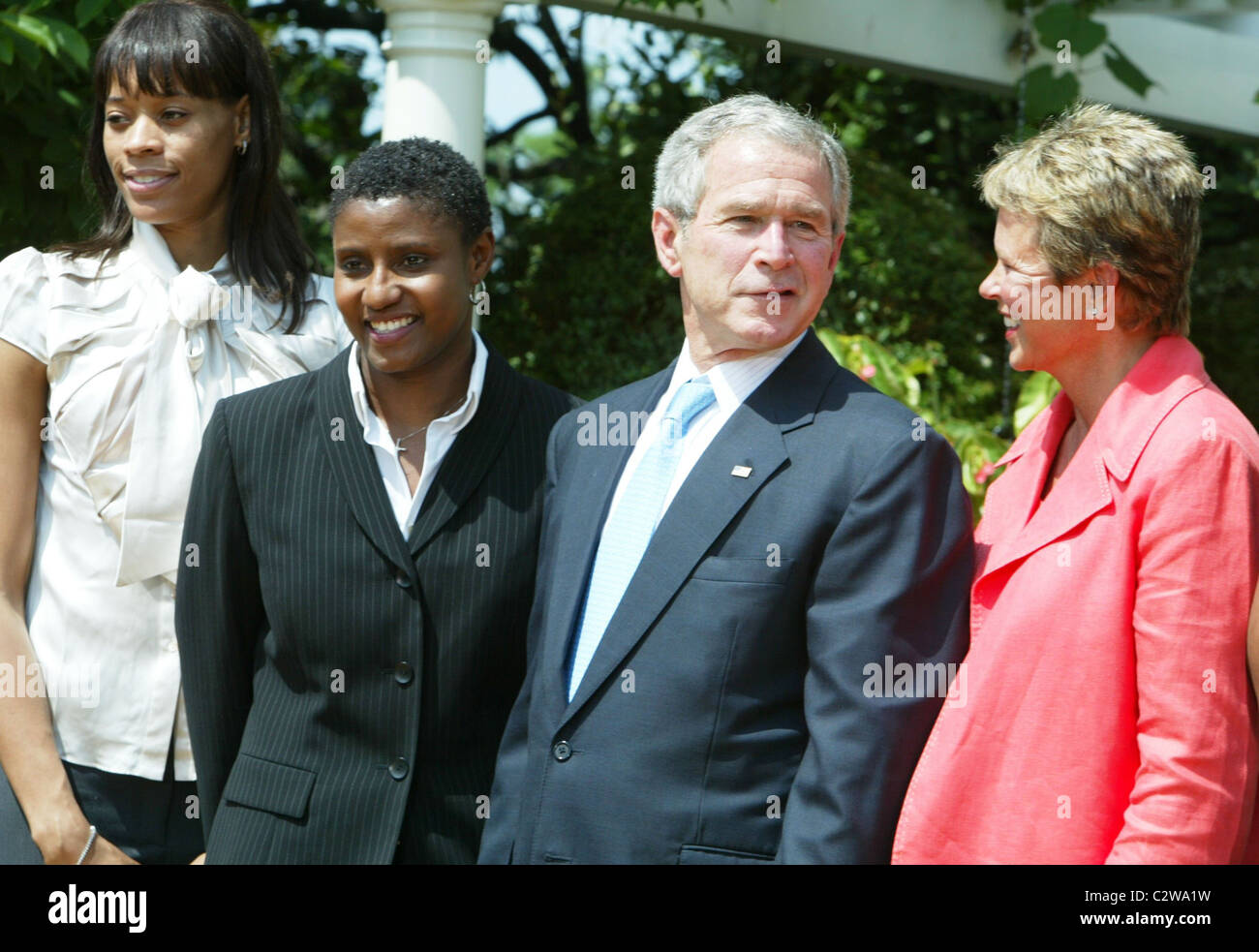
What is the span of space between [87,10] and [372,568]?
213 centimetres

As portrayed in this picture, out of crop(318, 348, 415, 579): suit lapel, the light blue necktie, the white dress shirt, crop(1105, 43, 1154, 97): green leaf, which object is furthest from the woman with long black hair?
crop(1105, 43, 1154, 97): green leaf

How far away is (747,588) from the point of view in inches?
93.3

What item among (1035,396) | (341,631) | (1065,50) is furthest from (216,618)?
(1065,50)

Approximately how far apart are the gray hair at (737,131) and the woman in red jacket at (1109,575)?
0.90 feet

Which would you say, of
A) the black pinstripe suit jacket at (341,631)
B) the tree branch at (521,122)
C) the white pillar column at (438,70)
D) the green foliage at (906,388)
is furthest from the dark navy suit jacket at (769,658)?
the tree branch at (521,122)

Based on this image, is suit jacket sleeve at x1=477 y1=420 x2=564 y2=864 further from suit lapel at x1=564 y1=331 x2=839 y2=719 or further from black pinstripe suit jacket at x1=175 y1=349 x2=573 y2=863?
suit lapel at x1=564 y1=331 x2=839 y2=719

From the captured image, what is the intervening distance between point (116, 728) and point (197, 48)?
131cm

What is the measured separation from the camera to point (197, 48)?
115 inches

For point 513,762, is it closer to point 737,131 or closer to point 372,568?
point 372,568

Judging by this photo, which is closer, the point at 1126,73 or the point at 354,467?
the point at 354,467

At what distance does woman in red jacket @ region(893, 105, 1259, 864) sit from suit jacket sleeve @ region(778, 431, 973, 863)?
65mm

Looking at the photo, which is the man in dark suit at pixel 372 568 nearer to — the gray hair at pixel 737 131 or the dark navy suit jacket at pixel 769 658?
the dark navy suit jacket at pixel 769 658

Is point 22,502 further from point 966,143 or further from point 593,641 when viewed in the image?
point 966,143

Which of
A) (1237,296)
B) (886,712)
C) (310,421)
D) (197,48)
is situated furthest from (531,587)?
(1237,296)
